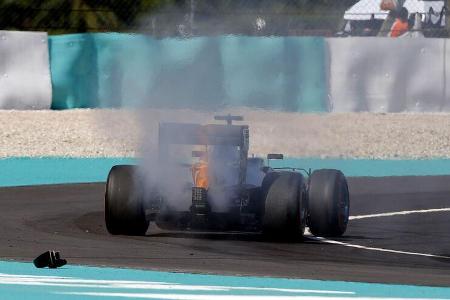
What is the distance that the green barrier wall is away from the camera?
21344 millimetres

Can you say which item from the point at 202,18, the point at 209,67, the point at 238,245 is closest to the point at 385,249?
the point at 238,245

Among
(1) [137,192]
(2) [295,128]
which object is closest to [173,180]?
(1) [137,192]

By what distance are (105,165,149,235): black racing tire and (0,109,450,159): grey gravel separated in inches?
264

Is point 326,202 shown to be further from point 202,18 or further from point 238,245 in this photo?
point 202,18

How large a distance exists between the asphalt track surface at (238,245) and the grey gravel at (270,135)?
172 inches

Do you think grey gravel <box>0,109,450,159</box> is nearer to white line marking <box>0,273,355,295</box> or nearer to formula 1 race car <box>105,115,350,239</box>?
formula 1 race car <box>105,115,350,239</box>

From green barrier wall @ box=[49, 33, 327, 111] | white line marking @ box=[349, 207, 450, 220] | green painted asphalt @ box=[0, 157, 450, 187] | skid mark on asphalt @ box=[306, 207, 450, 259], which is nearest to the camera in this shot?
skid mark on asphalt @ box=[306, 207, 450, 259]

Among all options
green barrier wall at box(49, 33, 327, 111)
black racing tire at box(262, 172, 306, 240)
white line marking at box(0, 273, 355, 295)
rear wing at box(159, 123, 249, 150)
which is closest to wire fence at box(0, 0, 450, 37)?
green barrier wall at box(49, 33, 327, 111)

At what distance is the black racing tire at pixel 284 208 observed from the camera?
11.1m

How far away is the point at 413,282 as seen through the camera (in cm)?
897

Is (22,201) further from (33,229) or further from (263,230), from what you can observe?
(263,230)

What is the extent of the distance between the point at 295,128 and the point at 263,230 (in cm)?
413

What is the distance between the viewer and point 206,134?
11.5 m

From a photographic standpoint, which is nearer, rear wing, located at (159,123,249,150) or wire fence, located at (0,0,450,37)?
rear wing, located at (159,123,249,150)
